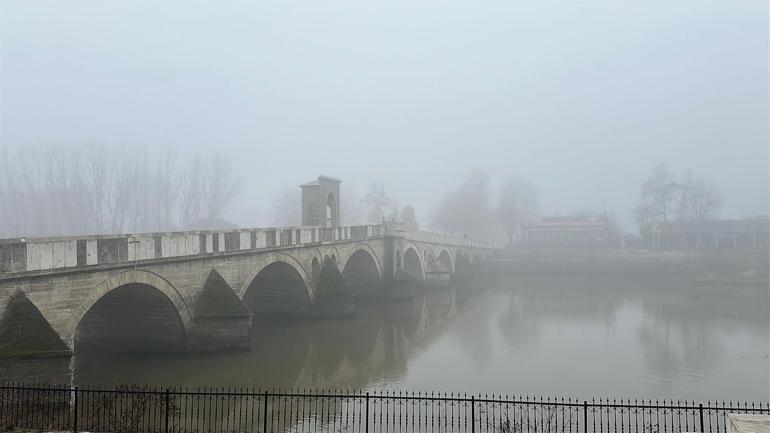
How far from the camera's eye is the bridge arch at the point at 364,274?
3409 cm

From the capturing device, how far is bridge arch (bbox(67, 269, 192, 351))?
16.0 metres

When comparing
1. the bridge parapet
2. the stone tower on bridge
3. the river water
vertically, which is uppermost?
the stone tower on bridge

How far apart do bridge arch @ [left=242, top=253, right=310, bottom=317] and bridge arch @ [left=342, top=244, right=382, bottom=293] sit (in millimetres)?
8108

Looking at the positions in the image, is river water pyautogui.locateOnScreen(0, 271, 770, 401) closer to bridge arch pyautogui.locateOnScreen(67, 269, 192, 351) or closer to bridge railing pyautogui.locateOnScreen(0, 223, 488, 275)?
bridge arch pyautogui.locateOnScreen(67, 269, 192, 351)

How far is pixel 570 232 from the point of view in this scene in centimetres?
7844

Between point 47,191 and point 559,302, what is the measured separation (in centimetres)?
4185

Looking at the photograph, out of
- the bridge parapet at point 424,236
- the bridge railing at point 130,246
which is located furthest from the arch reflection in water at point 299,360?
the bridge parapet at point 424,236

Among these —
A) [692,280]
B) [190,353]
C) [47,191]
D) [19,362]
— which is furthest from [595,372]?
[47,191]

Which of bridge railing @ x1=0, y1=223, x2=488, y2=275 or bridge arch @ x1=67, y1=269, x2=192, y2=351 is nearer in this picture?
bridge railing @ x1=0, y1=223, x2=488, y2=275

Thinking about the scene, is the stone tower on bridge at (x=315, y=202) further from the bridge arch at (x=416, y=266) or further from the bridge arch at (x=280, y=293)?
the bridge arch at (x=416, y=266)

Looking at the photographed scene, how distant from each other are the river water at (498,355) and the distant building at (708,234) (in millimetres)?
31892

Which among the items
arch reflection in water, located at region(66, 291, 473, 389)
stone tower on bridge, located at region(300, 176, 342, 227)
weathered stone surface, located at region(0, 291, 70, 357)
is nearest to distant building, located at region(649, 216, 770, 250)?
stone tower on bridge, located at region(300, 176, 342, 227)

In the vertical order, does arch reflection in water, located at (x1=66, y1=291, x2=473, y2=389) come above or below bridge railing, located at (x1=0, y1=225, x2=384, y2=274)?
below

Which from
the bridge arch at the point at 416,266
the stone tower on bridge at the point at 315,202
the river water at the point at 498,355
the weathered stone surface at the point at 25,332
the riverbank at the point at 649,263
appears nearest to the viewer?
the weathered stone surface at the point at 25,332
